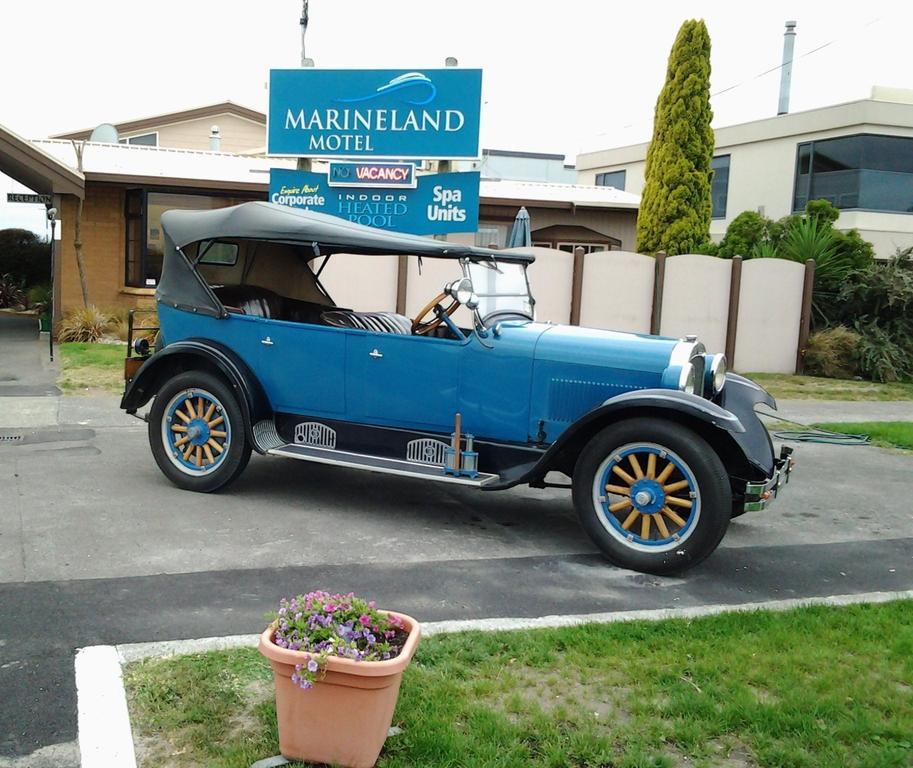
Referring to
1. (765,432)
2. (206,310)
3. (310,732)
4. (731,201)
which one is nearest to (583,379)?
(765,432)

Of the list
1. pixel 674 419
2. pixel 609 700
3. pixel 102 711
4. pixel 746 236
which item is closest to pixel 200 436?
pixel 674 419

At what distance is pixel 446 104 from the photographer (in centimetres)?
1234

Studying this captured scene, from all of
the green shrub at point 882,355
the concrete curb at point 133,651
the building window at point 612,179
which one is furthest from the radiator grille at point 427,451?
the building window at point 612,179

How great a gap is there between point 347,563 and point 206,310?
2534 millimetres

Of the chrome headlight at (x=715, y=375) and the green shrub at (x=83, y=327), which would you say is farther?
the green shrub at (x=83, y=327)

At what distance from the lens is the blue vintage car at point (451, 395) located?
18.1ft

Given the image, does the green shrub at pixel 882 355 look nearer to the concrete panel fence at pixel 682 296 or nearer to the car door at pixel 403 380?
the concrete panel fence at pixel 682 296

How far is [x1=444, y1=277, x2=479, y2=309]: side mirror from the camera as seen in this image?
6.25 meters

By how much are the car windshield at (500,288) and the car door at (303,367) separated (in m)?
1.00

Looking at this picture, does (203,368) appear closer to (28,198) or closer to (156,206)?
(156,206)

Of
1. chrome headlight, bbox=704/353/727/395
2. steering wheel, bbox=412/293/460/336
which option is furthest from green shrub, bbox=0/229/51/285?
chrome headlight, bbox=704/353/727/395

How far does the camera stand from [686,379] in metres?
5.83

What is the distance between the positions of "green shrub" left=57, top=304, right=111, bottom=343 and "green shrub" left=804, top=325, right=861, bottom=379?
12247 millimetres

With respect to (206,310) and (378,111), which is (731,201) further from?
(206,310)
